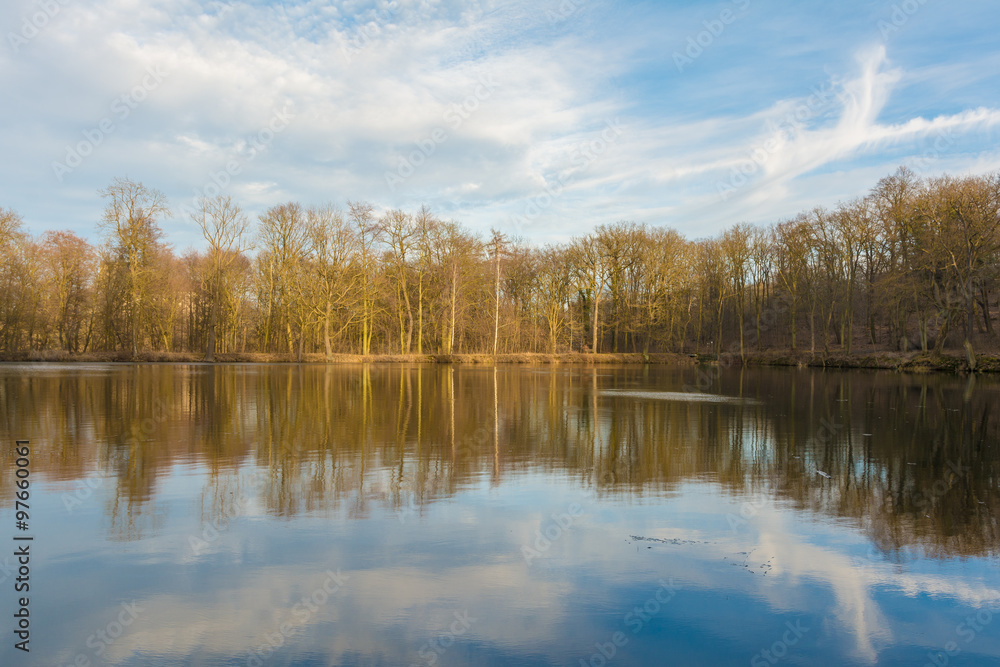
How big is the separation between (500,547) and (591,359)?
162ft

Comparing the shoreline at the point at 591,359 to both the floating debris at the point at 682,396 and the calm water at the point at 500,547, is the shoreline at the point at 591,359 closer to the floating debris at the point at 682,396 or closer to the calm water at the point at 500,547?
the floating debris at the point at 682,396

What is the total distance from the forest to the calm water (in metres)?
34.1

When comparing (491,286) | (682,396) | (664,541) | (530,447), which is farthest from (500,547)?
(491,286)

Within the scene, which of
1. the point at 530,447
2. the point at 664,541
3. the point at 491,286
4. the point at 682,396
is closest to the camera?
the point at 664,541

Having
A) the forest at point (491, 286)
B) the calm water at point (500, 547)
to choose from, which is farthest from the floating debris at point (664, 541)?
the forest at point (491, 286)

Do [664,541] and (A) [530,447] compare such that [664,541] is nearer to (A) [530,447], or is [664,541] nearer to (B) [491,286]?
(A) [530,447]

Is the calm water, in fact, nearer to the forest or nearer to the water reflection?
the water reflection

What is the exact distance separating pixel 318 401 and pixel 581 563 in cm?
1480

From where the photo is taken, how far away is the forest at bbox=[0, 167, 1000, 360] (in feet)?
141

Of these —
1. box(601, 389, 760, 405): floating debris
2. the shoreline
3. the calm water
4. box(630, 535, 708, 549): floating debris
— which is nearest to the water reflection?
the calm water

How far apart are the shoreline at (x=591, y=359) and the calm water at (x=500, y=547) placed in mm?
31372

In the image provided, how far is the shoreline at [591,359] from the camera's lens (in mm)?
39469

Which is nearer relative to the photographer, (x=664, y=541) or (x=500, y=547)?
(x=500, y=547)

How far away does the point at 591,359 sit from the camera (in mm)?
54875
